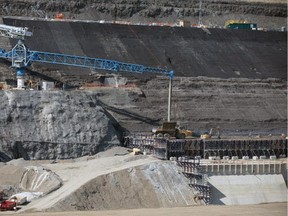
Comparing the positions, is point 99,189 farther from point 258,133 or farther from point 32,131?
point 258,133


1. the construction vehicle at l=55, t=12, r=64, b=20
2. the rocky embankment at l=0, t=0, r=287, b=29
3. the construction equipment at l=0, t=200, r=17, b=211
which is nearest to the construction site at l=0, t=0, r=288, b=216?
the construction equipment at l=0, t=200, r=17, b=211

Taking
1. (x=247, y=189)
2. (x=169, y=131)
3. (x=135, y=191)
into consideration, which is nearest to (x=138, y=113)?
(x=169, y=131)

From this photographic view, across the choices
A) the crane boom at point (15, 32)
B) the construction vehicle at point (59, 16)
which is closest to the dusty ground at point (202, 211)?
the crane boom at point (15, 32)

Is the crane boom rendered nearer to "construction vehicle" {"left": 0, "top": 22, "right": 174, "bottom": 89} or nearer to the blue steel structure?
"construction vehicle" {"left": 0, "top": 22, "right": 174, "bottom": 89}

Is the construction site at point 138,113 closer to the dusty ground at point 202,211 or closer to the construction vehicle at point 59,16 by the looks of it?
the dusty ground at point 202,211

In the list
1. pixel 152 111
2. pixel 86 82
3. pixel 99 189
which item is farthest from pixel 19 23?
pixel 99 189

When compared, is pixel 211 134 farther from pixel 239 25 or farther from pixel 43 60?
pixel 239 25
